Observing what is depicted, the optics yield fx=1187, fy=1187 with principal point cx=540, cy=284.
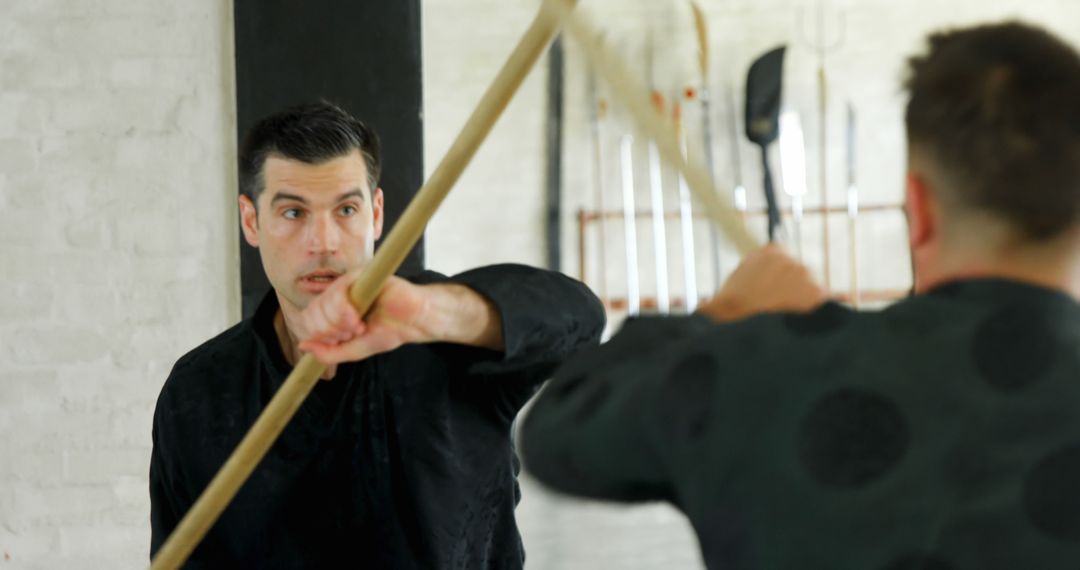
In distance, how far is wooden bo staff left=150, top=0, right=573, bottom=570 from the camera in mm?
1051

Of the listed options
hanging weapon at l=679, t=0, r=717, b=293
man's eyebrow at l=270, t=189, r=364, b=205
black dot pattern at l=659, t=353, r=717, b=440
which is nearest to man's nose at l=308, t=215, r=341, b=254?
man's eyebrow at l=270, t=189, r=364, b=205

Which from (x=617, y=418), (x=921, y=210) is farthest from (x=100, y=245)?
(x=921, y=210)

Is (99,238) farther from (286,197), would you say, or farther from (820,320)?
(820,320)

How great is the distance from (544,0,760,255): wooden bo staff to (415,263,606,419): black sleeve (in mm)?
287

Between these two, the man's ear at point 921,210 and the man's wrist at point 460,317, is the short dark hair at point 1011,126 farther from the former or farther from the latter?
the man's wrist at point 460,317

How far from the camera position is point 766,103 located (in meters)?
2.89

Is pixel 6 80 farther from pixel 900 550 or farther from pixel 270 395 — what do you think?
pixel 900 550

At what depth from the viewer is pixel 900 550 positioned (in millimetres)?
698

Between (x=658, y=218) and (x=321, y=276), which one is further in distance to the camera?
(x=658, y=218)

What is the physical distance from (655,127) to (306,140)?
59 cm

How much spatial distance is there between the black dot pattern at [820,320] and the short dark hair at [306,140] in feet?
2.67

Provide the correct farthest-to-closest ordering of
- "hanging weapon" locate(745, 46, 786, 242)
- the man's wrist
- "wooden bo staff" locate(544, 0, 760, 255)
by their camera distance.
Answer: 1. "hanging weapon" locate(745, 46, 786, 242)
2. the man's wrist
3. "wooden bo staff" locate(544, 0, 760, 255)

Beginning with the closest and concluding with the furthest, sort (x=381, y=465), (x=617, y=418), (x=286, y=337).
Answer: (x=617, y=418), (x=381, y=465), (x=286, y=337)

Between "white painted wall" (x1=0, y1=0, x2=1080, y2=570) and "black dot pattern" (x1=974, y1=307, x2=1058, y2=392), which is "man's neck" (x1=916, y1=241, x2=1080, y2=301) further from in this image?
"white painted wall" (x1=0, y1=0, x2=1080, y2=570)
